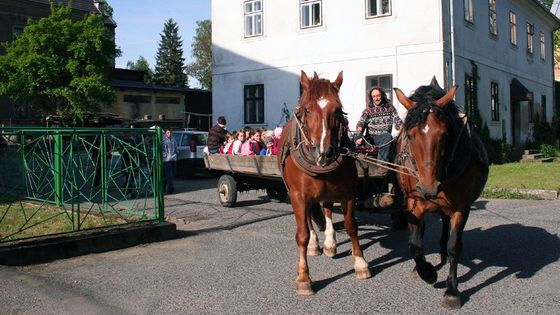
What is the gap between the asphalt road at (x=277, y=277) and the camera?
532 centimetres

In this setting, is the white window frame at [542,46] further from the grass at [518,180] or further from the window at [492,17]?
the grass at [518,180]

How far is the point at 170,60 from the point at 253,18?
2215 inches

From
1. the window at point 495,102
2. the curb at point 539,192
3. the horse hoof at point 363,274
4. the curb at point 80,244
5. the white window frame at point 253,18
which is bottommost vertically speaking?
the horse hoof at point 363,274

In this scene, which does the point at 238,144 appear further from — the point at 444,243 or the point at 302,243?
the point at 302,243

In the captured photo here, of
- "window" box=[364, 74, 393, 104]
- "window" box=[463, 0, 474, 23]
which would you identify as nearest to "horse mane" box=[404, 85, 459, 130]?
"window" box=[364, 74, 393, 104]

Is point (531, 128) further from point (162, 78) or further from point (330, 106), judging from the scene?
point (162, 78)

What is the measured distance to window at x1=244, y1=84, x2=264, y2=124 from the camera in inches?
970

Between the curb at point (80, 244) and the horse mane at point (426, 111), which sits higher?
the horse mane at point (426, 111)

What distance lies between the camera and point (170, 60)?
258 feet

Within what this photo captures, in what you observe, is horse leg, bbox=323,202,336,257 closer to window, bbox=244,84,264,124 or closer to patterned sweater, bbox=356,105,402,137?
patterned sweater, bbox=356,105,402,137

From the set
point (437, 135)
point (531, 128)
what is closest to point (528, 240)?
point (437, 135)

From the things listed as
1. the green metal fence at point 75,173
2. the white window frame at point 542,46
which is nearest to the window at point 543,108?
the white window frame at point 542,46

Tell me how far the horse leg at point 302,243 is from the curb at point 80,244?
10.8ft

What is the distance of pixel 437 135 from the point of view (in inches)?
191
